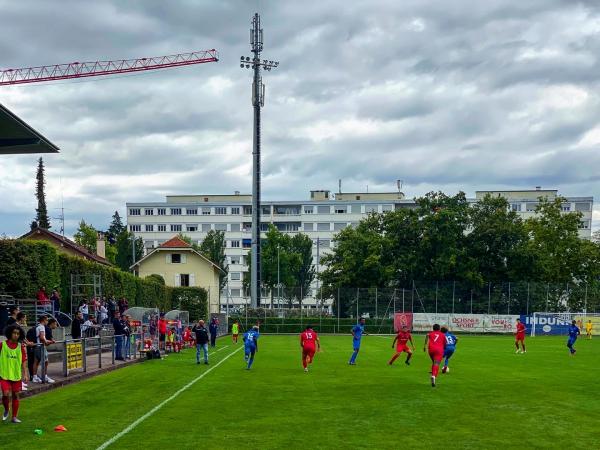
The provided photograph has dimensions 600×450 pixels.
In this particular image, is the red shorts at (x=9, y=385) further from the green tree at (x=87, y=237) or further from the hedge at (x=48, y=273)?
the green tree at (x=87, y=237)

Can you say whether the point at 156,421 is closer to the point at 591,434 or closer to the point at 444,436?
the point at 444,436

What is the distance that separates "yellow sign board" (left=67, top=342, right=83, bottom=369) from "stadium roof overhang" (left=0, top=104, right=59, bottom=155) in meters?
12.2

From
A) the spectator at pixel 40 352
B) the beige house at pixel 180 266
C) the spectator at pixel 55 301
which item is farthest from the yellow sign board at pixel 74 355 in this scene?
the beige house at pixel 180 266

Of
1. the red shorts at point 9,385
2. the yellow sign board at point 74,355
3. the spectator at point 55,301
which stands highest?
the spectator at point 55,301

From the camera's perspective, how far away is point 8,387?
14.2 meters

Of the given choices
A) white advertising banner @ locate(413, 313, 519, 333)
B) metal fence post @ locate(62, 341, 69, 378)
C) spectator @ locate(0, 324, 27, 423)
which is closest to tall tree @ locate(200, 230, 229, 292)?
white advertising banner @ locate(413, 313, 519, 333)

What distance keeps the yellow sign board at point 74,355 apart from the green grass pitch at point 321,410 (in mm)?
942

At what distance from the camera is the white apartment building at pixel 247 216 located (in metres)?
128

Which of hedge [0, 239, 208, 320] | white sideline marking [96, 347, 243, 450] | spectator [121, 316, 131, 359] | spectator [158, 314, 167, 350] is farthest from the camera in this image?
spectator [158, 314, 167, 350]

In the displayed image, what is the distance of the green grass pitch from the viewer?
12.2 m

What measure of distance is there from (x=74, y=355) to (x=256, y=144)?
5507 centimetres

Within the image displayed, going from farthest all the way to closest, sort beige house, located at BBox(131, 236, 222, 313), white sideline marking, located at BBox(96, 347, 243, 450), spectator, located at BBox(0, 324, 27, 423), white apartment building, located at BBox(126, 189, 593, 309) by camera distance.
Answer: white apartment building, located at BBox(126, 189, 593, 309) → beige house, located at BBox(131, 236, 222, 313) → spectator, located at BBox(0, 324, 27, 423) → white sideline marking, located at BBox(96, 347, 243, 450)

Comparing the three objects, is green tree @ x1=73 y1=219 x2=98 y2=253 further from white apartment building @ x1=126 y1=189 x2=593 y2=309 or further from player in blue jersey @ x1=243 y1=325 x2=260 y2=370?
player in blue jersey @ x1=243 y1=325 x2=260 y2=370

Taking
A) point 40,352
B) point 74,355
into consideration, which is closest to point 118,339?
point 74,355
